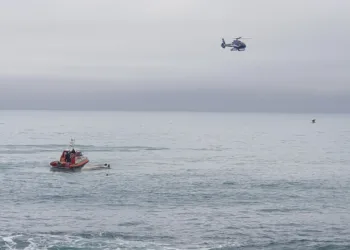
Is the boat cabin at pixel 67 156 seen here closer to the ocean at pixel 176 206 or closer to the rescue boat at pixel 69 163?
the rescue boat at pixel 69 163

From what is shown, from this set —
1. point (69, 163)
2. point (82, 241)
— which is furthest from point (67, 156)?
point (82, 241)

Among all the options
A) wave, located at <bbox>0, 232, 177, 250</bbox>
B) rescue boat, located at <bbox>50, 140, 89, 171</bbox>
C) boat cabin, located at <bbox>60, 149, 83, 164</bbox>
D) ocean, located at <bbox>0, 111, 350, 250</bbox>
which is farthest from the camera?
boat cabin, located at <bbox>60, 149, 83, 164</bbox>

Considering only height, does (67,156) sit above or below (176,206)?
above

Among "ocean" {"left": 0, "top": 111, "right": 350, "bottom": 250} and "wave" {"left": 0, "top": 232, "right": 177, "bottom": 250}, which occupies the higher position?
"ocean" {"left": 0, "top": 111, "right": 350, "bottom": 250}

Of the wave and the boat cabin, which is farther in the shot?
the boat cabin

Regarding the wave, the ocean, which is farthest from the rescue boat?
the wave

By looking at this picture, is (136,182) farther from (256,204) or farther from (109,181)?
(256,204)

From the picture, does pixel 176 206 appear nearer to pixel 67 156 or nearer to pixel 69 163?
pixel 69 163

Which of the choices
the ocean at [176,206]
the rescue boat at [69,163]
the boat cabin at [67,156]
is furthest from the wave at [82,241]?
the boat cabin at [67,156]

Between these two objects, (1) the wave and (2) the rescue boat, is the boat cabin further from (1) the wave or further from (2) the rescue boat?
(1) the wave

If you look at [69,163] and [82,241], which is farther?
[69,163]

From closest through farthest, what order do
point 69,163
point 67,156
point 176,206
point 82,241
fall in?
point 82,241, point 176,206, point 69,163, point 67,156

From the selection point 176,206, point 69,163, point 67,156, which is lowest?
point 176,206

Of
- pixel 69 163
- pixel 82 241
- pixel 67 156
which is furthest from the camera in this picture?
pixel 67 156
